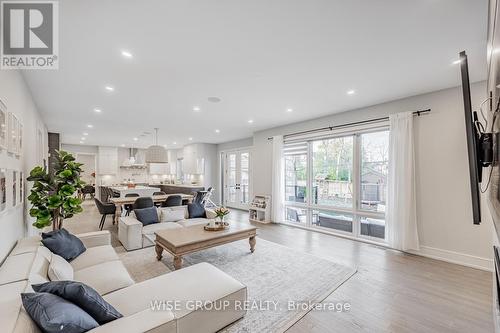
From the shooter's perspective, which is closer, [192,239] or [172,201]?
[192,239]

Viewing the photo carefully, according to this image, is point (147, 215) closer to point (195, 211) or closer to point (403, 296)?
point (195, 211)

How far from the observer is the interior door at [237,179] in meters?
8.48

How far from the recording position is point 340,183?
16.3 feet

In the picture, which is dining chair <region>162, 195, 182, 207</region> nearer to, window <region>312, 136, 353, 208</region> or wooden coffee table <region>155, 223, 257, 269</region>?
wooden coffee table <region>155, 223, 257, 269</region>

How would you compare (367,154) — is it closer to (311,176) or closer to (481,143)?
(311,176)

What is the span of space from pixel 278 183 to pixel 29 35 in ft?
17.1

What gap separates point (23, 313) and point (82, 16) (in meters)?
2.22

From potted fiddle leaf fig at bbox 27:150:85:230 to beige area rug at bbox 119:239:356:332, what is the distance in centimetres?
115

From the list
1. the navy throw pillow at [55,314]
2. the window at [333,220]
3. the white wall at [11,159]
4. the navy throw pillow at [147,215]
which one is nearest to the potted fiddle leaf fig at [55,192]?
the white wall at [11,159]

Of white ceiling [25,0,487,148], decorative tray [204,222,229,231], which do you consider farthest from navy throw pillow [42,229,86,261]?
white ceiling [25,0,487,148]

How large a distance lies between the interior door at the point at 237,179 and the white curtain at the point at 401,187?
504 cm

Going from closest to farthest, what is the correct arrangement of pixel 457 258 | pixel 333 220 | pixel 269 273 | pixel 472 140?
pixel 472 140 → pixel 269 273 → pixel 457 258 → pixel 333 220

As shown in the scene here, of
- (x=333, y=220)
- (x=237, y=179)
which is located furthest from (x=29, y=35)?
(x=237, y=179)

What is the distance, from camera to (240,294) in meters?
1.97
